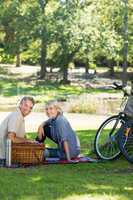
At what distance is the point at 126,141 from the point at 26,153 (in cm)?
136

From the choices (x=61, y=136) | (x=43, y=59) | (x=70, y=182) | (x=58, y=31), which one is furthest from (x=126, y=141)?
(x=43, y=59)

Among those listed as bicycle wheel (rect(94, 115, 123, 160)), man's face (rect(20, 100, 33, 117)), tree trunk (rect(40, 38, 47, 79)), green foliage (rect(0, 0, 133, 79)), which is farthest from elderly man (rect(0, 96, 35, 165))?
tree trunk (rect(40, 38, 47, 79))

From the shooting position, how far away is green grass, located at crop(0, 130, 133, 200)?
5.89 meters

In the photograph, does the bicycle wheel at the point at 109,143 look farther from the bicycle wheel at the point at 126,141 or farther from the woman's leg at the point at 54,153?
the woman's leg at the point at 54,153

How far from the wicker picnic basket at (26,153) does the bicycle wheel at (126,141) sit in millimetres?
1066

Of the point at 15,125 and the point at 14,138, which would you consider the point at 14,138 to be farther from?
the point at 15,125

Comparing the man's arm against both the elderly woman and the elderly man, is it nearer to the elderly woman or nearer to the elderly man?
the elderly man

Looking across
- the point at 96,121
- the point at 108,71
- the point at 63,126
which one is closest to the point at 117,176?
the point at 63,126

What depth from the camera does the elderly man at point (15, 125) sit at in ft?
25.6

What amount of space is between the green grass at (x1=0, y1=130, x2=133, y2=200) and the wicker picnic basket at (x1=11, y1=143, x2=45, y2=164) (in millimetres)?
247

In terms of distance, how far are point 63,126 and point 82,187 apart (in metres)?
1.93

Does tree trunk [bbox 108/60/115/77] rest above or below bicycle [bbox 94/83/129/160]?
below

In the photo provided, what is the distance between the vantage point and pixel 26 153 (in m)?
7.81

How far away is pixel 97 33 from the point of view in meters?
37.8
